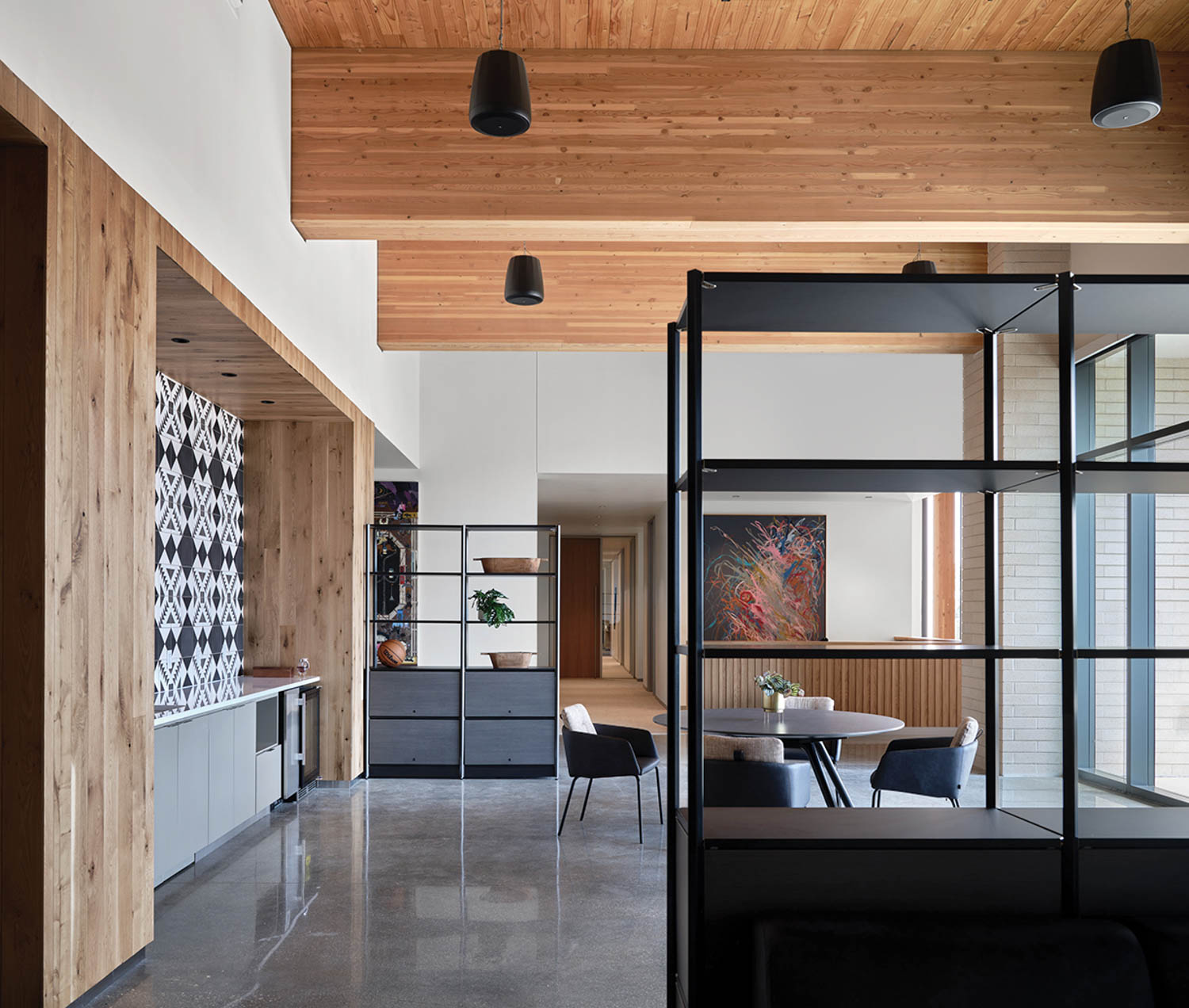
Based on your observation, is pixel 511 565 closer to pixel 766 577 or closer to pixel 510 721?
pixel 510 721

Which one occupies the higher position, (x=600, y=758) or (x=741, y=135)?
(x=741, y=135)

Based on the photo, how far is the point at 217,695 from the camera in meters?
5.66

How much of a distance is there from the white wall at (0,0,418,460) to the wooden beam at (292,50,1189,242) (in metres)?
0.57

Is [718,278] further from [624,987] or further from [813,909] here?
[624,987]

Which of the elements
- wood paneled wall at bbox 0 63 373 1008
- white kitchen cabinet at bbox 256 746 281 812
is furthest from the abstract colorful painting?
wood paneled wall at bbox 0 63 373 1008

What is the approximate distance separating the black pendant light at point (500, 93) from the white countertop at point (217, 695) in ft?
8.31

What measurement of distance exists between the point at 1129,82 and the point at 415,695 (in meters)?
6.05

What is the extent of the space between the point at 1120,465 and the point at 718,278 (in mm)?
1049

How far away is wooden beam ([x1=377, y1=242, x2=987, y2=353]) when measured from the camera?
809 centimetres

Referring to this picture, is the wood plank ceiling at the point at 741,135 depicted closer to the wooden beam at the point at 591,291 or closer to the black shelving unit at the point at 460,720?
the wooden beam at the point at 591,291

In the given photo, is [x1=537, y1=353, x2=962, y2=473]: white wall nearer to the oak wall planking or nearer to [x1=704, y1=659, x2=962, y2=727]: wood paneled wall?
[x1=704, y1=659, x2=962, y2=727]: wood paneled wall

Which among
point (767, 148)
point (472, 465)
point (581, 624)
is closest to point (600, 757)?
point (767, 148)

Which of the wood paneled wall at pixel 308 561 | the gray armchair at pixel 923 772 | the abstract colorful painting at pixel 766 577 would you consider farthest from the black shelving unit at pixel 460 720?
the abstract colorful painting at pixel 766 577

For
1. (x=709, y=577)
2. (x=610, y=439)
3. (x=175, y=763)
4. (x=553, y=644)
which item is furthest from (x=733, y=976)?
(x=709, y=577)
